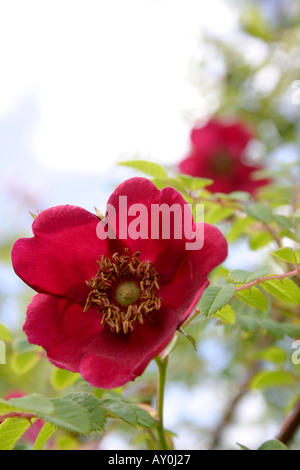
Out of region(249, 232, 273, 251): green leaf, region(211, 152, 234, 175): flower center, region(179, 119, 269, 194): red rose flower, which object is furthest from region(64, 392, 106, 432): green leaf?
region(211, 152, 234, 175): flower center

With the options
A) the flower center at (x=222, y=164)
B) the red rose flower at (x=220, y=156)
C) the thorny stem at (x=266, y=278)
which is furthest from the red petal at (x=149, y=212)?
the flower center at (x=222, y=164)

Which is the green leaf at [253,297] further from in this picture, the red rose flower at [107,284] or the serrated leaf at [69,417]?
the serrated leaf at [69,417]

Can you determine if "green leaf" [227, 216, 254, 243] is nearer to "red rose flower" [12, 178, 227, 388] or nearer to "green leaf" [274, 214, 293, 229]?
"green leaf" [274, 214, 293, 229]

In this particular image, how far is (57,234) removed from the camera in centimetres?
71

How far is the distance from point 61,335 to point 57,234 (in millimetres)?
140

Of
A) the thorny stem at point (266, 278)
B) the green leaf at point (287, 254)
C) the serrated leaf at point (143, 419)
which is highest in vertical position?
the green leaf at point (287, 254)

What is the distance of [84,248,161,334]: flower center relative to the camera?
2.35 feet

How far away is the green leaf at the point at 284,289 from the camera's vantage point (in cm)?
73

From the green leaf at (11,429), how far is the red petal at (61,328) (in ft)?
0.31

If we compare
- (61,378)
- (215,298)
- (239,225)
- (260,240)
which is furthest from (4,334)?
(260,240)

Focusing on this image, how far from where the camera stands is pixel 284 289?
0.74 m

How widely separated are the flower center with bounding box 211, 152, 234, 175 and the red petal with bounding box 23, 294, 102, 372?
128 centimetres
